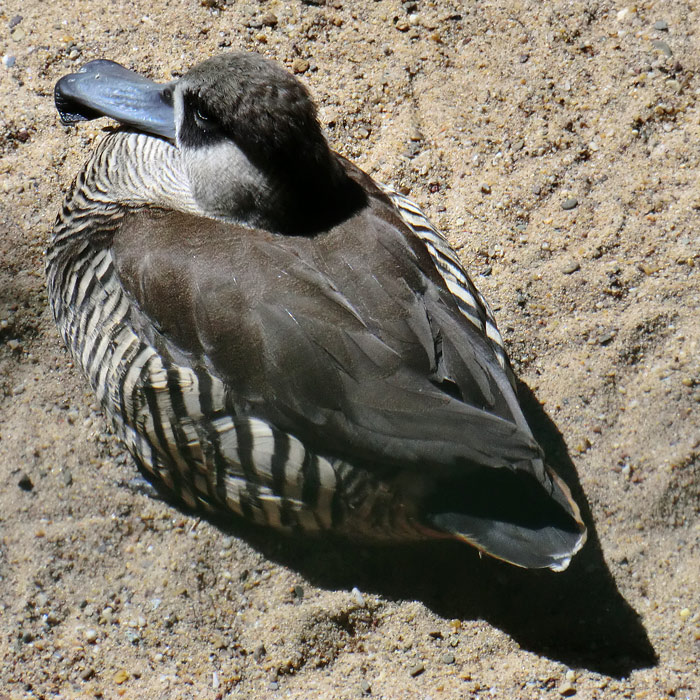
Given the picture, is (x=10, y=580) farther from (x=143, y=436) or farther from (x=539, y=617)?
(x=539, y=617)

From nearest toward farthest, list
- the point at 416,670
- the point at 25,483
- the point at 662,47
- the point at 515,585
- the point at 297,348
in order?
the point at 297,348
the point at 416,670
the point at 515,585
the point at 25,483
the point at 662,47

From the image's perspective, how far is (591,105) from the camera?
12.9 ft

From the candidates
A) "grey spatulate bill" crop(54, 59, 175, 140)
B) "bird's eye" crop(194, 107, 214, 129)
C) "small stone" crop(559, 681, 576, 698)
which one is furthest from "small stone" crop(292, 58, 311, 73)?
"small stone" crop(559, 681, 576, 698)

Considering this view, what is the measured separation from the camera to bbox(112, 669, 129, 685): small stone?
3125 millimetres

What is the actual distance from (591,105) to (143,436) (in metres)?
2.31

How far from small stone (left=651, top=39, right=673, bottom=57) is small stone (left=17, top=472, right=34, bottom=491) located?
312cm

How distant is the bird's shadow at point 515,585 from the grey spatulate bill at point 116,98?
4.90ft

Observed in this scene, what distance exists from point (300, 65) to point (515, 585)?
2454 millimetres

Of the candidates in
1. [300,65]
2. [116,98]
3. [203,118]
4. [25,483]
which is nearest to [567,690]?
[25,483]

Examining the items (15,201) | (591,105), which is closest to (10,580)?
(15,201)

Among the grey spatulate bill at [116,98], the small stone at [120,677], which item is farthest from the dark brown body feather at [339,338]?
the small stone at [120,677]

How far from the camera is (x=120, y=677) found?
3.13 metres

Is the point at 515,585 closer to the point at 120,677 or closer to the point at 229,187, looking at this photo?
the point at 120,677

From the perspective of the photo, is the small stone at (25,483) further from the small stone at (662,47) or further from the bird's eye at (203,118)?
the small stone at (662,47)
